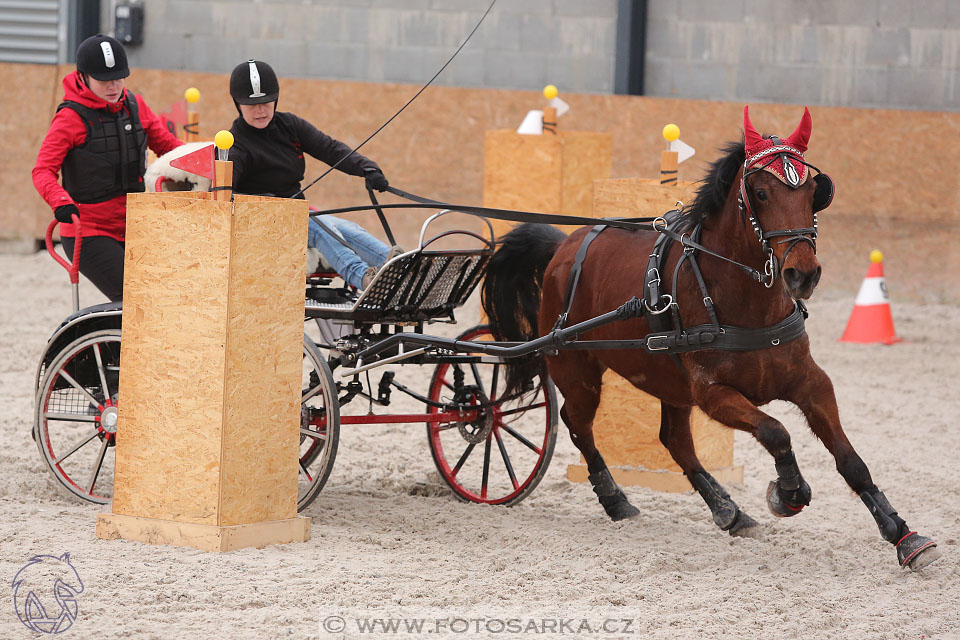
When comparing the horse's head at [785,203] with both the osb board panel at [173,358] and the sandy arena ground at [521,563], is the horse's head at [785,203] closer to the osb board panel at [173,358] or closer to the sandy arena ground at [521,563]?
the sandy arena ground at [521,563]

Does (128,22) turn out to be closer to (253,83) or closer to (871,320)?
(871,320)

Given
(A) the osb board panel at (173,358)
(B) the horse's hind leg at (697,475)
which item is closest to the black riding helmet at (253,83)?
(A) the osb board panel at (173,358)

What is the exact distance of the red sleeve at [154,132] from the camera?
530 centimetres

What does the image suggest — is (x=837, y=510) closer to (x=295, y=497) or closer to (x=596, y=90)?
(x=295, y=497)

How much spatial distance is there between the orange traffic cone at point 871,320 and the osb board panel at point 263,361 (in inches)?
248

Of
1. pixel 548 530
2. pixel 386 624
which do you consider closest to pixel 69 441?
pixel 548 530

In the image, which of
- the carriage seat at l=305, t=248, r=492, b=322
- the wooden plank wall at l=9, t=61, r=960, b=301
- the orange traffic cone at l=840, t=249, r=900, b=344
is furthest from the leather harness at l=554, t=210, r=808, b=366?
the wooden plank wall at l=9, t=61, r=960, b=301

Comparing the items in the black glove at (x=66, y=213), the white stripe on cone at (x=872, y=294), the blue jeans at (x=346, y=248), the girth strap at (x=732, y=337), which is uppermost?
the black glove at (x=66, y=213)

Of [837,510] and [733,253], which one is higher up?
[733,253]

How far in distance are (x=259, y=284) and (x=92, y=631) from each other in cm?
128

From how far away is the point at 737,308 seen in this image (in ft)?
13.7

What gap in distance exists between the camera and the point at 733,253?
420 centimetres

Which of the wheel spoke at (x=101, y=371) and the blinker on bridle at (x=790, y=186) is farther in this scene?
the wheel spoke at (x=101, y=371)

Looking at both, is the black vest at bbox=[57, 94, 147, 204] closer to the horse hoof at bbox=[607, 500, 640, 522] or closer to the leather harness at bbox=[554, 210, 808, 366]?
the leather harness at bbox=[554, 210, 808, 366]
